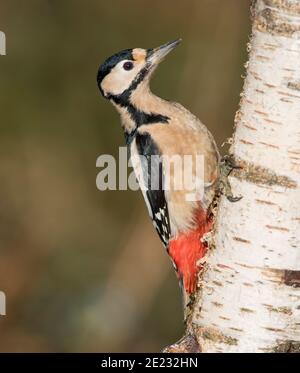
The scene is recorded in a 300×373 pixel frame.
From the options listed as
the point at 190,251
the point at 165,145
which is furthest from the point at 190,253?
the point at 165,145

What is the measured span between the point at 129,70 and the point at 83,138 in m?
2.01

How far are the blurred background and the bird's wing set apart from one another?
1809mm

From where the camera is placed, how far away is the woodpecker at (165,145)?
148 inches

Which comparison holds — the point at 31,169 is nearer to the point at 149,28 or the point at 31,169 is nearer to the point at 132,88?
the point at 149,28

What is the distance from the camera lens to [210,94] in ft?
19.4

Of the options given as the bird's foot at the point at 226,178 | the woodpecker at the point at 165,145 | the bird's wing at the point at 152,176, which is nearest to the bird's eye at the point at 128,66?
the woodpecker at the point at 165,145

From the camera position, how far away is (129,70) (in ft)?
13.4

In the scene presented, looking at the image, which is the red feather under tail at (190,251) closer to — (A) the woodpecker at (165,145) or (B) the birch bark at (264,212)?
(A) the woodpecker at (165,145)

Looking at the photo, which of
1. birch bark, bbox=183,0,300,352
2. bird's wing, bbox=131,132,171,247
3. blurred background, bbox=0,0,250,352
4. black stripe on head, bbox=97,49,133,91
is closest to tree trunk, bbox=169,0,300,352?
birch bark, bbox=183,0,300,352

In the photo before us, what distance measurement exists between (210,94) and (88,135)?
1.02 meters

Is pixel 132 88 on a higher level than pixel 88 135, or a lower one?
higher

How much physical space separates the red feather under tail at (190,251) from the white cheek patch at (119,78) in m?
0.87
